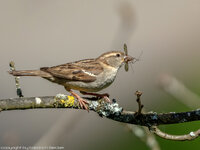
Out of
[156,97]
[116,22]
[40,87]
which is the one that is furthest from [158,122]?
[116,22]

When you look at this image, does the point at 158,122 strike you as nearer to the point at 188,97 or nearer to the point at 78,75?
the point at 188,97

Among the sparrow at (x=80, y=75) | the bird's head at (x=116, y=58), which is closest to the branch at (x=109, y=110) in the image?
the sparrow at (x=80, y=75)

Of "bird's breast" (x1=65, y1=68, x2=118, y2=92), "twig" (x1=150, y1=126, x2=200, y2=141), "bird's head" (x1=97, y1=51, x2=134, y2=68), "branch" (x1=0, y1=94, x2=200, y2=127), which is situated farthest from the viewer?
"bird's head" (x1=97, y1=51, x2=134, y2=68)

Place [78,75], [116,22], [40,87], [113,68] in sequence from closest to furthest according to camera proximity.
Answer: [78,75] < [113,68] < [40,87] < [116,22]

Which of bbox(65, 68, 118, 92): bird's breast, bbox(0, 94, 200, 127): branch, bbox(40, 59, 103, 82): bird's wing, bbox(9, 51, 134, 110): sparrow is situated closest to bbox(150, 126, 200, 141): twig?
bbox(0, 94, 200, 127): branch

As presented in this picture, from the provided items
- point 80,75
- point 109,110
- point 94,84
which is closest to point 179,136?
point 109,110

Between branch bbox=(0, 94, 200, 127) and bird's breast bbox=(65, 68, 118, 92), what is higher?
branch bbox=(0, 94, 200, 127)

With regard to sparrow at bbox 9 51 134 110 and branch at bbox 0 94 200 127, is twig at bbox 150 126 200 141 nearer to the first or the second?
branch at bbox 0 94 200 127
